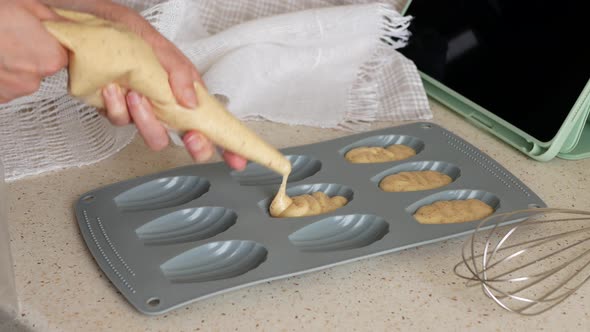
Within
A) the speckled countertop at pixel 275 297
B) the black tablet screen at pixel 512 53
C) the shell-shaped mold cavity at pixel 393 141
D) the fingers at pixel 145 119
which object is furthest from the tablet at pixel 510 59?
the fingers at pixel 145 119

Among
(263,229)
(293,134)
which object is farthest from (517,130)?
(263,229)

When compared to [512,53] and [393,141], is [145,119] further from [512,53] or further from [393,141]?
[512,53]

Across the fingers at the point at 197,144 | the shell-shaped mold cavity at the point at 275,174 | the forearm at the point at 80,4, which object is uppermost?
the forearm at the point at 80,4

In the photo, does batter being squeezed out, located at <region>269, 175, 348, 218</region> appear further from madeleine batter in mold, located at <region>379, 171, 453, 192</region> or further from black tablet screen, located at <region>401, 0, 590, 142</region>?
black tablet screen, located at <region>401, 0, 590, 142</region>

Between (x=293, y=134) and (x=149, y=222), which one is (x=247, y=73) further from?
(x=149, y=222)

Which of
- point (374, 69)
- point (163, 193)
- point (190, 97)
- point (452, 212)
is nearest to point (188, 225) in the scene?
point (163, 193)

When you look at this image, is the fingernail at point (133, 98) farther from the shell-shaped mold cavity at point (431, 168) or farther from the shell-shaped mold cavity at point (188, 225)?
the shell-shaped mold cavity at point (431, 168)

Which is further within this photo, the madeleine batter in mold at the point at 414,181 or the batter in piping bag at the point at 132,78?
the madeleine batter in mold at the point at 414,181

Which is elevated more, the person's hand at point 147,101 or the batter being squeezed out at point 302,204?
the person's hand at point 147,101

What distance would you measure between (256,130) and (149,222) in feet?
0.87

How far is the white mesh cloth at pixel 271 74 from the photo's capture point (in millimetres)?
878

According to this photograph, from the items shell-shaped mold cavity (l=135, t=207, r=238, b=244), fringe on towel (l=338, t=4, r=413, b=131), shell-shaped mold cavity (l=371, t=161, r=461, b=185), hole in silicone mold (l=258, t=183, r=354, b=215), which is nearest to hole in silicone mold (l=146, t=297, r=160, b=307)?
shell-shaped mold cavity (l=135, t=207, r=238, b=244)

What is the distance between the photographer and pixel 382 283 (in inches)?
27.8

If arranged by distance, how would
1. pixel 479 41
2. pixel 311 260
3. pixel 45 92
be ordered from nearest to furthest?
pixel 311 260 < pixel 45 92 < pixel 479 41
